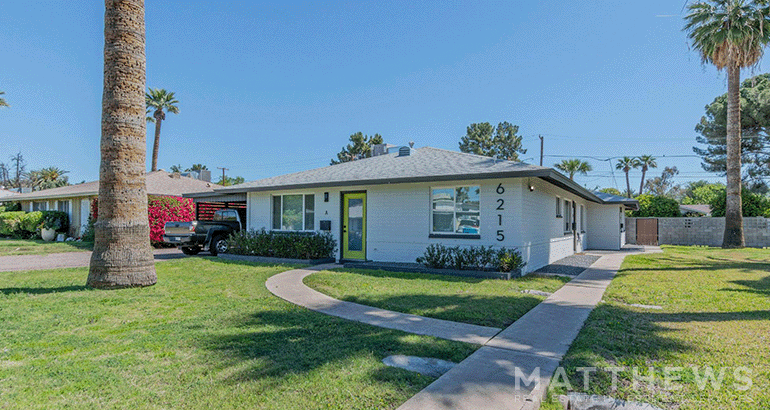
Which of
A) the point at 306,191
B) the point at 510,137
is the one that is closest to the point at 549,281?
the point at 306,191

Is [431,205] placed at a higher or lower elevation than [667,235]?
higher

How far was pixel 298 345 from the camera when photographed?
14.1 ft

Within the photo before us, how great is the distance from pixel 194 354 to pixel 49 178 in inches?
2754

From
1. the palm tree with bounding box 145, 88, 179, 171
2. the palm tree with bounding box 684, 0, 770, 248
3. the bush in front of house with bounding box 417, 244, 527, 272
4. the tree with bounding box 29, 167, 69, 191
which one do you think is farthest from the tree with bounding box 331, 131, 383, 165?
the tree with bounding box 29, 167, 69, 191

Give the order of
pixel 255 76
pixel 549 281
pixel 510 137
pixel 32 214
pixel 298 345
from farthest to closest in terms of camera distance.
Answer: pixel 510 137 → pixel 32 214 → pixel 255 76 → pixel 549 281 → pixel 298 345

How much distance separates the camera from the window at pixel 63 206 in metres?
24.2

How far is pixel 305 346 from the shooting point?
4273 mm

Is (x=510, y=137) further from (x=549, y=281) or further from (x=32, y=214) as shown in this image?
(x=32, y=214)

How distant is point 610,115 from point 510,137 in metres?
20.2

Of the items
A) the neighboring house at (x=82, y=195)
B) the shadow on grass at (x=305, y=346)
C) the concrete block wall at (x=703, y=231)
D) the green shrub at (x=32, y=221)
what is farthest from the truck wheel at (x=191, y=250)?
the concrete block wall at (x=703, y=231)

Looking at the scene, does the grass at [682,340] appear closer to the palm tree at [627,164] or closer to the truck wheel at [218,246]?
the truck wheel at [218,246]

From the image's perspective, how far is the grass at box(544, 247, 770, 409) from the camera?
10.6 ft

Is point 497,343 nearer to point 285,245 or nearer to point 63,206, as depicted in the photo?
point 285,245

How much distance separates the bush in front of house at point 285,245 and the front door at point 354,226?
0.45 meters
